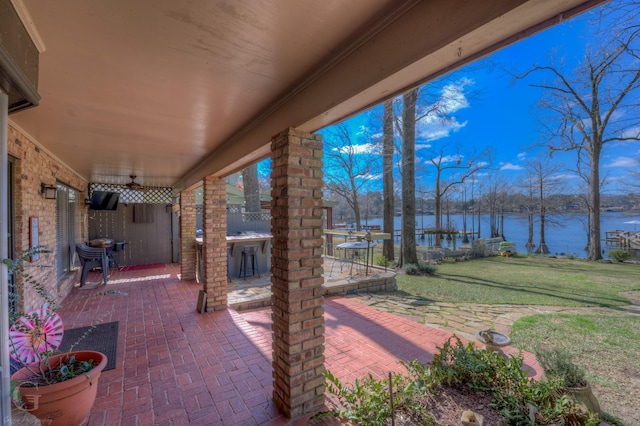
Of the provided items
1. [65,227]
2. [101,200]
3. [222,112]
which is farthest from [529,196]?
[65,227]

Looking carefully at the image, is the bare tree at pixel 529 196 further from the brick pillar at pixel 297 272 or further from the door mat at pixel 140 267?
the brick pillar at pixel 297 272

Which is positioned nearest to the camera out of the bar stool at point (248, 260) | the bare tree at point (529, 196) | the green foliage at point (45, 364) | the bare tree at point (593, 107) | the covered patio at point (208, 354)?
the green foliage at point (45, 364)

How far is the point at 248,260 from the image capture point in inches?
293

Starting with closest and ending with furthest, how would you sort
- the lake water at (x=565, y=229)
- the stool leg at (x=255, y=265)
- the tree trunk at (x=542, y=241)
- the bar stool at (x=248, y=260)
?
the bar stool at (x=248, y=260)
the stool leg at (x=255, y=265)
the tree trunk at (x=542, y=241)
the lake water at (x=565, y=229)

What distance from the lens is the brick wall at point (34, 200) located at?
10.6ft

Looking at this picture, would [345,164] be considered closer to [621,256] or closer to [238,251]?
[238,251]

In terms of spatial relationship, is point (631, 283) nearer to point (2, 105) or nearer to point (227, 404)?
point (227, 404)

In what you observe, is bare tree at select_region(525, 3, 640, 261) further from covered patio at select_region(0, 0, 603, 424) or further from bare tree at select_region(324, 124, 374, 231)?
covered patio at select_region(0, 0, 603, 424)

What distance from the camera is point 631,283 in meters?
7.32

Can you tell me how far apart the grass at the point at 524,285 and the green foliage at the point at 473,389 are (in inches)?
138

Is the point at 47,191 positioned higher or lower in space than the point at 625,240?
higher

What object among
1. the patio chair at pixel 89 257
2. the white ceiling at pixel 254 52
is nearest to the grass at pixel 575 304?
the white ceiling at pixel 254 52

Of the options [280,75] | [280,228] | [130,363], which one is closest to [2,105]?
[280,75]

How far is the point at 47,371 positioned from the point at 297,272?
1910mm
